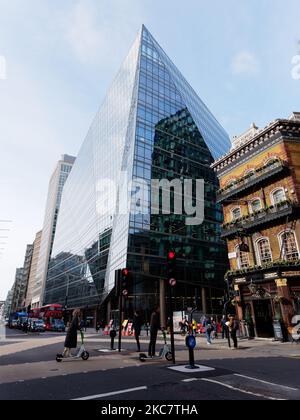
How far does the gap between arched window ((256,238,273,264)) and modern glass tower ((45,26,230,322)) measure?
18.6 metres

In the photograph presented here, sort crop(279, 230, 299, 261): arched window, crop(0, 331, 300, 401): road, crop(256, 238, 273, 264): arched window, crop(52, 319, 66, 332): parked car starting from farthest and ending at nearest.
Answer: crop(52, 319, 66, 332): parked car → crop(256, 238, 273, 264): arched window → crop(279, 230, 299, 261): arched window → crop(0, 331, 300, 401): road

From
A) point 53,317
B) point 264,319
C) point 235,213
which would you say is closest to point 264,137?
point 235,213

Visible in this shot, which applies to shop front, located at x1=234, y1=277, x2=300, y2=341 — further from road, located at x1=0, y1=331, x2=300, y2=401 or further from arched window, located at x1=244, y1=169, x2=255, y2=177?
road, located at x1=0, y1=331, x2=300, y2=401

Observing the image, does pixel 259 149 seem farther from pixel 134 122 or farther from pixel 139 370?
pixel 134 122

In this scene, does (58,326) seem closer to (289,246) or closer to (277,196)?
(289,246)

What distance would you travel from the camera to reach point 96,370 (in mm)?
8867

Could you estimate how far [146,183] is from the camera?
4253 cm

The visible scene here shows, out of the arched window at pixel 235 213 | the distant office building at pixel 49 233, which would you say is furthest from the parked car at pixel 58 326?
the distant office building at pixel 49 233

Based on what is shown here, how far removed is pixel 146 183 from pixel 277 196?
2271 centimetres

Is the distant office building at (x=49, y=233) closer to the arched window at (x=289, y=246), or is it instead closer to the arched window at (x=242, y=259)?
the arched window at (x=242, y=259)

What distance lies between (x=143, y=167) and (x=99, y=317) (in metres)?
26.4

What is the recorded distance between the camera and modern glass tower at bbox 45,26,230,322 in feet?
131

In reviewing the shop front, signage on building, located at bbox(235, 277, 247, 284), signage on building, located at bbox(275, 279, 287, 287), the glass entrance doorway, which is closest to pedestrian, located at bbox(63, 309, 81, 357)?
the shop front
